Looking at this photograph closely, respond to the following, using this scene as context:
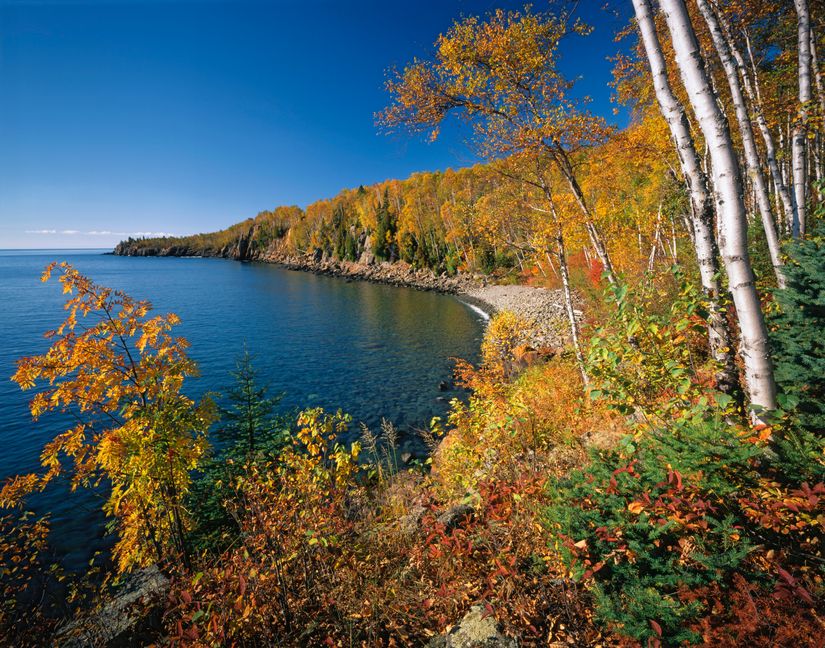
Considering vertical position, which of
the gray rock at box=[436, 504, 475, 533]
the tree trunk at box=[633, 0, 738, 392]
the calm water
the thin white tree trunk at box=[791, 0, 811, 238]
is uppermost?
the thin white tree trunk at box=[791, 0, 811, 238]

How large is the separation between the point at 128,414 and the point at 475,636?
224 inches

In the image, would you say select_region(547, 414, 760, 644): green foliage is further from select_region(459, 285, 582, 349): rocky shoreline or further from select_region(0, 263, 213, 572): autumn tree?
select_region(459, 285, 582, 349): rocky shoreline

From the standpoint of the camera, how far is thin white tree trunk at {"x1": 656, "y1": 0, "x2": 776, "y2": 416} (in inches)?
122

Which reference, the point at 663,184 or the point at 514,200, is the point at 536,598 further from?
the point at 663,184

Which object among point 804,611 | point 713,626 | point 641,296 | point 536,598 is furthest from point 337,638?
point 641,296

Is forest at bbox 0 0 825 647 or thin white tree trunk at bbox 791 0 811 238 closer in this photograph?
forest at bbox 0 0 825 647

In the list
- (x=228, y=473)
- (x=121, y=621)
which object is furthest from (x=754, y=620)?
(x=228, y=473)

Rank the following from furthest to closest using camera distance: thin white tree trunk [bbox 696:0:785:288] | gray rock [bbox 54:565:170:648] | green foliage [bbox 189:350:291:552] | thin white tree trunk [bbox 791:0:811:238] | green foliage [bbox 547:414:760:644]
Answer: green foliage [bbox 189:350:291:552] → thin white tree trunk [bbox 791:0:811:238] → thin white tree trunk [bbox 696:0:785:288] → gray rock [bbox 54:565:170:648] → green foliage [bbox 547:414:760:644]

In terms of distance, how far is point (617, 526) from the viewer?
9.61 ft

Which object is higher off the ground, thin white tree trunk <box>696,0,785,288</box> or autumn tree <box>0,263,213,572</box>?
thin white tree trunk <box>696,0,785,288</box>

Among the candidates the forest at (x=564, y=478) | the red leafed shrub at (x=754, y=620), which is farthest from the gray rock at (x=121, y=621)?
the red leafed shrub at (x=754, y=620)

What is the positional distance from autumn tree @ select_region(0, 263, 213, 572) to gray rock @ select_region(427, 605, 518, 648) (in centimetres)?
400

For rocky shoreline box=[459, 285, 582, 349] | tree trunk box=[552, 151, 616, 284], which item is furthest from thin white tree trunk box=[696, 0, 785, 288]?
rocky shoreline box=[459, 285, 582, 349]

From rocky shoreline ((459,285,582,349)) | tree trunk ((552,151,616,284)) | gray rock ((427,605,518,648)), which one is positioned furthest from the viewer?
rocky shoreline ((459,285,582,349))
